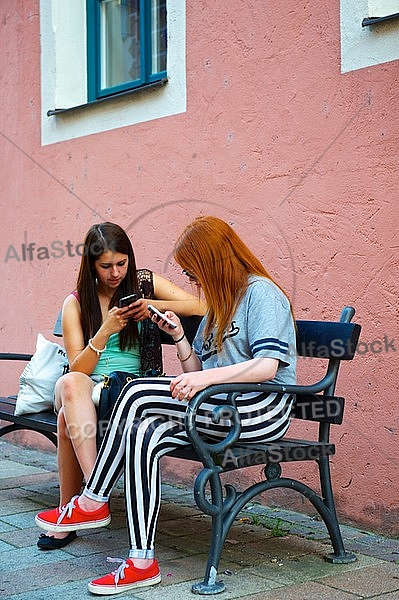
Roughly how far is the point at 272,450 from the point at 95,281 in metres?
1.28

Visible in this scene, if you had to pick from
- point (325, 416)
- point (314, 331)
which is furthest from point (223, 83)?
point (325, 416)

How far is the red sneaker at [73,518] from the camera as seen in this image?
151 inches

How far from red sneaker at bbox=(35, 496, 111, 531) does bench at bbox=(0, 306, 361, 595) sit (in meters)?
0.42

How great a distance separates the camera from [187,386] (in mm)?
3547

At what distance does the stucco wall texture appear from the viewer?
425 centimetres

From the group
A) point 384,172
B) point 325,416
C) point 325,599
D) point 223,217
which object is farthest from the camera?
point 223,217

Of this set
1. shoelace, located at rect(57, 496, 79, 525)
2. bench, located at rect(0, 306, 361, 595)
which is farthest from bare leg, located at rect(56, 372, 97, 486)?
bench, located at rect(0, 306, 361, 595)

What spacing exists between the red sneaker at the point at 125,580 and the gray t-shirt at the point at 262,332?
0.85m

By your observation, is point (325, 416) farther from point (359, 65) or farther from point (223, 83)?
point (223, 83)

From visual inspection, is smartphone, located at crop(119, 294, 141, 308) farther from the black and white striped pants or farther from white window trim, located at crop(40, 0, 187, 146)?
white window trim, located at crop(40, 0, 187, 146)

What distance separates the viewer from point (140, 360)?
14.6 feet

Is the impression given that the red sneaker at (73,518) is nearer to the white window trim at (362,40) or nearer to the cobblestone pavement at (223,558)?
the cobblestone pavement at (223,558)

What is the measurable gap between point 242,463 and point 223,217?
1866mm

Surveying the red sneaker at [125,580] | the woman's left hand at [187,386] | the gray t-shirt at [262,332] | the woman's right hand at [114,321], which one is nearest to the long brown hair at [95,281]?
the woman's right hand at [114,321]
